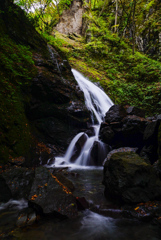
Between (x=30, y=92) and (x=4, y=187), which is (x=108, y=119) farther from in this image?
(x=4, y=187)

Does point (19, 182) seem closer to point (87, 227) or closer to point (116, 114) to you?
point (87, 227)

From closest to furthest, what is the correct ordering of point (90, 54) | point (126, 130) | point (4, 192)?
point (4, 192), point (126, 130), point (90, 54)

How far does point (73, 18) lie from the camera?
26188 millimetres

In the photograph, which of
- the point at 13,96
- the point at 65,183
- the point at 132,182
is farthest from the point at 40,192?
the point at 13,96

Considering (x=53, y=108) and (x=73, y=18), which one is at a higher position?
(x=73, y=18)

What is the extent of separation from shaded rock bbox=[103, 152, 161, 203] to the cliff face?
3.42m

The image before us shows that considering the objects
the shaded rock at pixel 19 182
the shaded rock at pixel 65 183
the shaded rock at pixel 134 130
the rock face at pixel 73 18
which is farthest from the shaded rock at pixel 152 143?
the rock face at pixel 73 18

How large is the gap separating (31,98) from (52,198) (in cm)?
580

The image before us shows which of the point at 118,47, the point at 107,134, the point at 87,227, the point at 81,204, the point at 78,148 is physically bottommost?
the point at 87,227

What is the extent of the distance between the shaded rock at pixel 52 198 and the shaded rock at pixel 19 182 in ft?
1.58

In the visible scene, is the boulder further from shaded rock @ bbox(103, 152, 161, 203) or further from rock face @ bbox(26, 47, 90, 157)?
shaded rock @ bbox(103, 152, 161, 203)

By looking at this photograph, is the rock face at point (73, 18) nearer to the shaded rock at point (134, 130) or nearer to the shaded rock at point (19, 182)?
the shaded rock at point (134, 130)

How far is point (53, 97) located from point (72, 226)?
676 cm

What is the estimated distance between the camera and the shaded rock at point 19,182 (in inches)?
128
